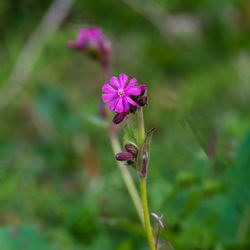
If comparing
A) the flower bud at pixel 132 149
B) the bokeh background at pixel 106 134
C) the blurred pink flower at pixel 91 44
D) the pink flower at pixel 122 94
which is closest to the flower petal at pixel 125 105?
the pink flower at pixel 122 94

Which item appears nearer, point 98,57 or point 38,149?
point 98,57

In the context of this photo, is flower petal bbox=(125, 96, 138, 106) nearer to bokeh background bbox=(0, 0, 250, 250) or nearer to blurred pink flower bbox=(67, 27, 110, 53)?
bokeh background bbox=(0, 0, 250, 250)

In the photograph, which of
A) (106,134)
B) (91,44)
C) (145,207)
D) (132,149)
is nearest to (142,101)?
(132,149)

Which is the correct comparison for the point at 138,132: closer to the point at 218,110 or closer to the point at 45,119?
the point at 218,110

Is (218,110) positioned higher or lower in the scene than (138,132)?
higher

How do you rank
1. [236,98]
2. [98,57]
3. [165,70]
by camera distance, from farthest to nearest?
[165,70], [236,98], [98,57]

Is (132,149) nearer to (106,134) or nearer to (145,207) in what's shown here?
(145,207)

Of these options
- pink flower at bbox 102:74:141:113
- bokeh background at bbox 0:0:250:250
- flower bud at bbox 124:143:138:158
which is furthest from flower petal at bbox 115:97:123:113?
bokeh background at bbox 0:0:250:250

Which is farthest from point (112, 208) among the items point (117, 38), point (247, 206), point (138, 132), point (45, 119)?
point (117, 38)

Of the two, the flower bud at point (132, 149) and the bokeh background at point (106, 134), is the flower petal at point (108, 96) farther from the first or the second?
the bokeh background at point (106, 134)
